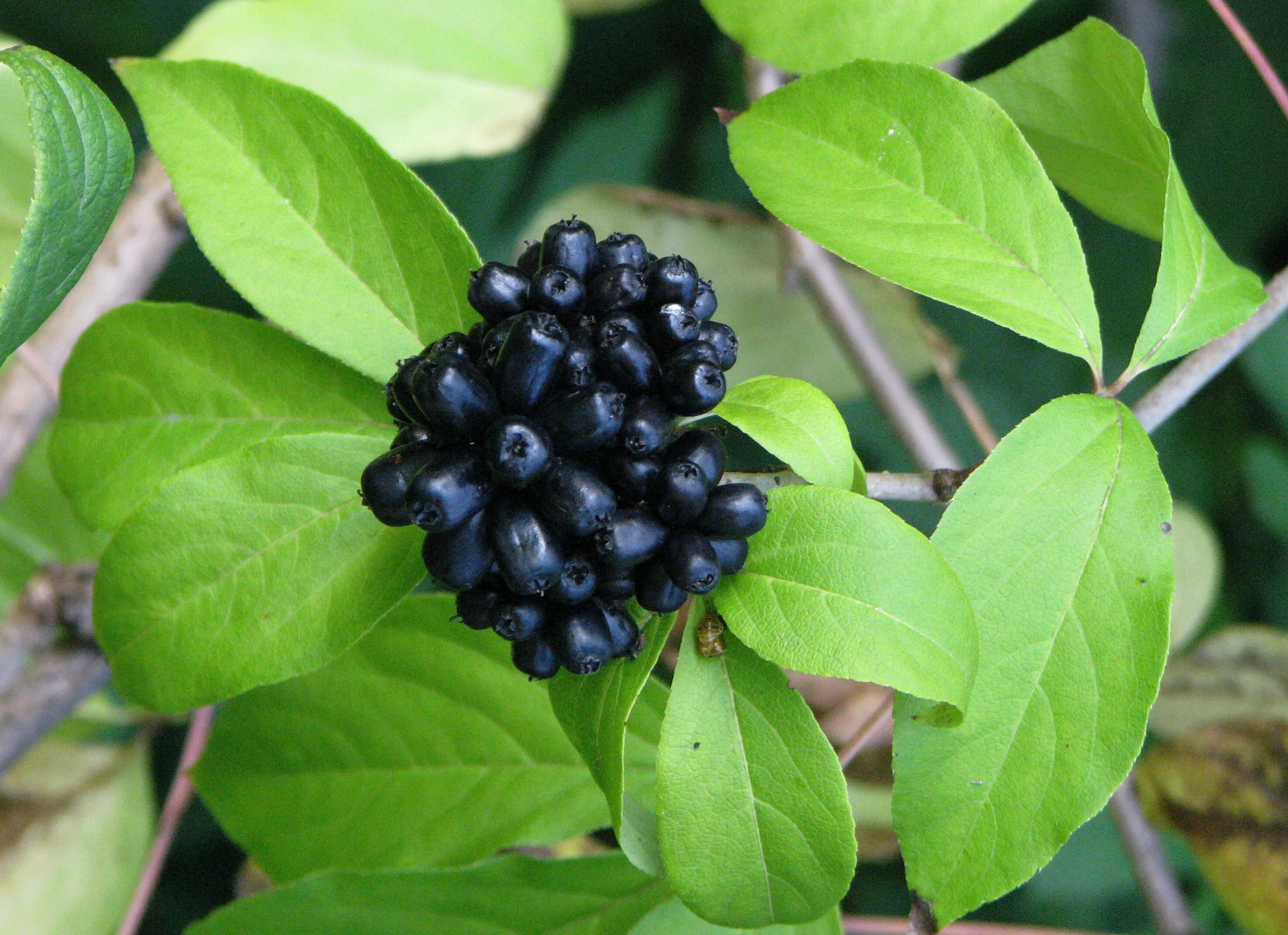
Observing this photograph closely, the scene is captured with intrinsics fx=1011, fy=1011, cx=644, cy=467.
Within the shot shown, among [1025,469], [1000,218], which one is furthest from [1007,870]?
[1000,218]

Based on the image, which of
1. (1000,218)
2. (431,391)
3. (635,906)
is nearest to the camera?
(431,391)

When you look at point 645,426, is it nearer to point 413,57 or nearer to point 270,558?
point 270,558

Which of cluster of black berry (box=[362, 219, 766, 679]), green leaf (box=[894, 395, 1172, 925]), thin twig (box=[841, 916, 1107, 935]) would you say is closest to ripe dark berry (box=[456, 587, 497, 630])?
cluster of black berry (box=[362, 219, 766, 679])

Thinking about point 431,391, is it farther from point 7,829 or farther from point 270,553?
point 7,829

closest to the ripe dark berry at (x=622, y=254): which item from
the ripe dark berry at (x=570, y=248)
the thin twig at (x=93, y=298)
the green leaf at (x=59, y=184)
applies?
the ripe dark berry at (x=570, y=248)

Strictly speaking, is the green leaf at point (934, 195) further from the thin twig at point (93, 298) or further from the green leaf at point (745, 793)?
the thin twig at point (93, 298)

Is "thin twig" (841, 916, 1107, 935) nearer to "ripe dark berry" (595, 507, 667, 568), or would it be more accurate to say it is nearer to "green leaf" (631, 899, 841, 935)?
"green leaf" (631, 899, 841, 935)

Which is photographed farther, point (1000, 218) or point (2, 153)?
point (2, 153)
